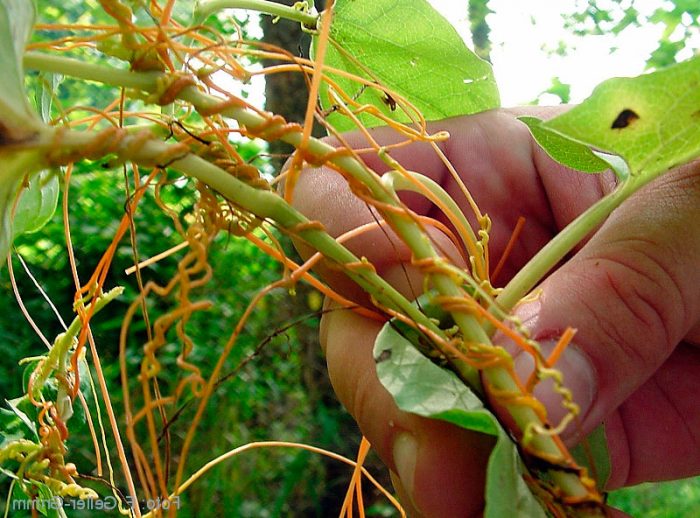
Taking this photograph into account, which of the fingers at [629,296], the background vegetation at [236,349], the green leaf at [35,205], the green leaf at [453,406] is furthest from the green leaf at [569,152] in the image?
the background vegetation at [236,349]

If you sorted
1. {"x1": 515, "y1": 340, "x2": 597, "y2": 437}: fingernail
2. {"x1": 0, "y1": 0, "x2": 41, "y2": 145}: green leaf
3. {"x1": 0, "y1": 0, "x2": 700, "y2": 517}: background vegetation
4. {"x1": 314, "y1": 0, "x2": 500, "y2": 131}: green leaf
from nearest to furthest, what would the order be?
{"x1": 0, "y1": 0, "x2": 41, "y2": 145}: green leaf, {"x1": 515, "y1": 340, "x2": 597, "y2": 437}: fingernail, {"x1": 314, "y1": 0, "x2": 500, "y2": 131}: green leaf, {"x1": 0, "y1": 0, "x2": 700, "y2": 517}: background vegetation

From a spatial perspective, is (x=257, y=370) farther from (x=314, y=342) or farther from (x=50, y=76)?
(x=50, y=76)

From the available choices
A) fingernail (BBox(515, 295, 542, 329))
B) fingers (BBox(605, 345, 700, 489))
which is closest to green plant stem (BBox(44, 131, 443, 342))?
fingernail (BBox(515, 295, 542, 329))

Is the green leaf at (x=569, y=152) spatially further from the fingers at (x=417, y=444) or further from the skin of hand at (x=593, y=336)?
the fingers at (x=417, y=444)

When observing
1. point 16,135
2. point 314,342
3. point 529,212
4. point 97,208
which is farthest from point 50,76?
point 97,208

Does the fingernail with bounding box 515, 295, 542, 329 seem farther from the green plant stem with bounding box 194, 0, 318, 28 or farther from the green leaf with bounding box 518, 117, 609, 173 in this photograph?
the green plant stem with bounding box 194, 0, 318, 28

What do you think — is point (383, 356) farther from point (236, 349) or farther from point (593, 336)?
point (236, 349)
